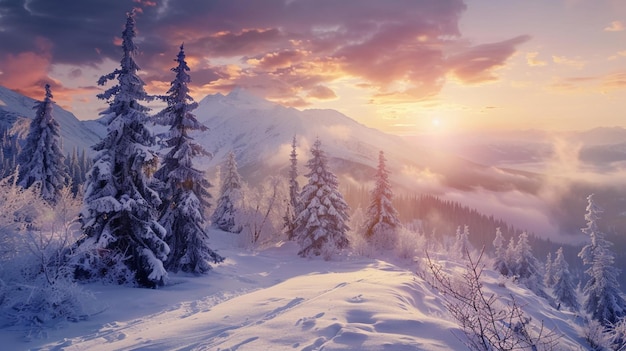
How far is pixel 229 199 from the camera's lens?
5119 cm

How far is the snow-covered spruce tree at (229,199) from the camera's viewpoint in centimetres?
5066

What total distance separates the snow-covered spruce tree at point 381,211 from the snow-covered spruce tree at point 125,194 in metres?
24.8

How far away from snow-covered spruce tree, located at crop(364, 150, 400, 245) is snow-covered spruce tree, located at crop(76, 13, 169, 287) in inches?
975

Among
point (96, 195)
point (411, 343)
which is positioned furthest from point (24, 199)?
point (411, 343)

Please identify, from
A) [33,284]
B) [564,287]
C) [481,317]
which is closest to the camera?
[481,317]

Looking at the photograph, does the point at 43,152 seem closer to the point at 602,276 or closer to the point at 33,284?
the point at 33,284

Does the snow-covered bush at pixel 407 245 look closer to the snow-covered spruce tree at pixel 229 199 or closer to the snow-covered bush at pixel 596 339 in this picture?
the snow-covered bush at pixel 596 339

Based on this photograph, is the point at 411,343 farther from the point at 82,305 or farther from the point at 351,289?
the point at 82,305

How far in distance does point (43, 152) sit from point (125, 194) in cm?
2499

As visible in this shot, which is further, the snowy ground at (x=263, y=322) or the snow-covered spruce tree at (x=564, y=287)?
the snow-covered spruce tree at (x=564, y=287)

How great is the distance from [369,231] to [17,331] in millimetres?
31720

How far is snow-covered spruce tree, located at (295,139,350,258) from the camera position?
109ft

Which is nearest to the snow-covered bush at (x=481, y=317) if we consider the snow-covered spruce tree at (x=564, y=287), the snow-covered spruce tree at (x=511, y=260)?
the snow-covered spruce tree at (x=564, y=287)

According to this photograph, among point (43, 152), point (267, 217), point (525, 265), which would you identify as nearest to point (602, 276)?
point (525, 265)
